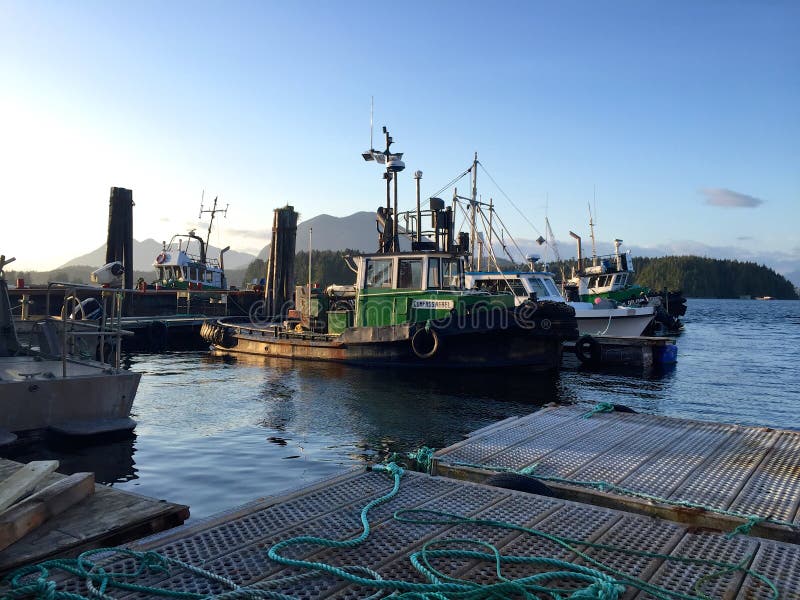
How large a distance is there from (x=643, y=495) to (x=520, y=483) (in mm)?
985

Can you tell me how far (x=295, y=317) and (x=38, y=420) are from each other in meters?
13.5

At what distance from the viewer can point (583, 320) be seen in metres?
27.5

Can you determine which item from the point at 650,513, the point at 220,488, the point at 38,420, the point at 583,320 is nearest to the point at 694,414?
the point at 650,513

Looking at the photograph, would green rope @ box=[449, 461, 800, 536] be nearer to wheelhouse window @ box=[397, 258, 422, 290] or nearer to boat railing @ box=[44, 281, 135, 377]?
boat railing @ box=[44, 281, 135, 377]

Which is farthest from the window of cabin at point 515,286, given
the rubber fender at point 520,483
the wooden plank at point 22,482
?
the wooden plank at point 22,482

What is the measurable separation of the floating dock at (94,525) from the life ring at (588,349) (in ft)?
60.4

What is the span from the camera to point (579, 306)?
2809 centimetres

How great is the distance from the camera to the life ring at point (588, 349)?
20891 millimetres

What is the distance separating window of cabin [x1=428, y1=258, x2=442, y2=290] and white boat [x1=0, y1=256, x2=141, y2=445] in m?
9.85

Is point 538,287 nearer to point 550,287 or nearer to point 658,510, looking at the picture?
point 550,287

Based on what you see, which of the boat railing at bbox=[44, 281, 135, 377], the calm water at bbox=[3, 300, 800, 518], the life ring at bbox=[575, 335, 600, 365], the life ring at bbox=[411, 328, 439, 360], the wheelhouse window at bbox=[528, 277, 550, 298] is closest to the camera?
the calm water at bbox=[3, 300, 800, 518]

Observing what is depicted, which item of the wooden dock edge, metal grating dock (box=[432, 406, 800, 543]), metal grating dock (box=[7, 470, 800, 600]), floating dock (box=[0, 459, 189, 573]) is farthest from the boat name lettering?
floating dock (box=[0, 459, 189, 573])

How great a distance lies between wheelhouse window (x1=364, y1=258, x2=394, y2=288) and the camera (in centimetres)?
1833

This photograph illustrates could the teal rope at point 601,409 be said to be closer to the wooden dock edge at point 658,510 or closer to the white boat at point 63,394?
the wooden dock edge at point 658,510
